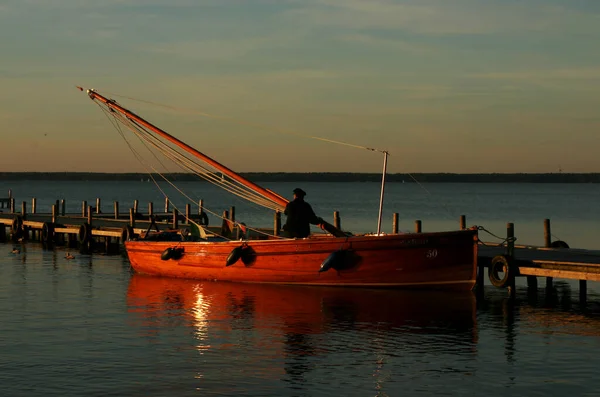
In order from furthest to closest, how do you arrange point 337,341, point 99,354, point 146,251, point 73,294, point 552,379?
point 146,251, point 73,294, point 337,341, point 99,354, point 552,379

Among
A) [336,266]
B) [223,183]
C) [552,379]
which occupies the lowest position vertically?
[552,379]

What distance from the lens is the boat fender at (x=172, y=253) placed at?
3419 cm

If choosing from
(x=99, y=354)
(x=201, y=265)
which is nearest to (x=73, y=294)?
(x=201, y=265)

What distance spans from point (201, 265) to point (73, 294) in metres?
4.76

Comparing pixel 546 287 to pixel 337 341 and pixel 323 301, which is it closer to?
pixel 323 301

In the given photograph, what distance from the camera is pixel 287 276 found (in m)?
31.0

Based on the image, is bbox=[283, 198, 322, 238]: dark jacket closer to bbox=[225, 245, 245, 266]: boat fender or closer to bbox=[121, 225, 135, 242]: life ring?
bbox=[225, 245, 245, 266]: boat fender

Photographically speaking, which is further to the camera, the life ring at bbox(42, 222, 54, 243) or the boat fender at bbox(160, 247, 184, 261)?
the life ring at bbox(42, 222, 54, 243)

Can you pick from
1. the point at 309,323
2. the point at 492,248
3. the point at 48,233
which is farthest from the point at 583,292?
the point at 48,233

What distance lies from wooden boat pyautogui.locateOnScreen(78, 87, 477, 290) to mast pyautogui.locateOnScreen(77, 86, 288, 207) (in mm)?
47

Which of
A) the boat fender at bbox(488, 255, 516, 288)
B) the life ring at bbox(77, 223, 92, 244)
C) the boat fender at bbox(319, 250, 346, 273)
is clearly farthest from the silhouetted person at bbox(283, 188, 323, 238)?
the life ring at bbox(77, 223, 92, 244)

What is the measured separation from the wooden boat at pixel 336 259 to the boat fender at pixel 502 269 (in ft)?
2.89

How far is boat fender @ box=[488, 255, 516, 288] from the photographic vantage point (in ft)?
94.3

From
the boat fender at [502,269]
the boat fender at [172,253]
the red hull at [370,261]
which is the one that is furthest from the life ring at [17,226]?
the boat fender at [502,269]
